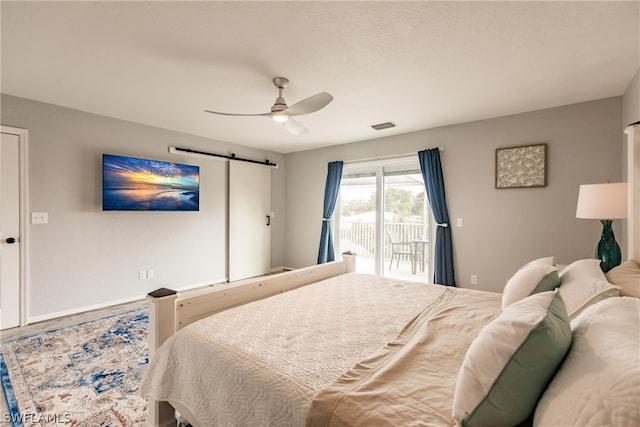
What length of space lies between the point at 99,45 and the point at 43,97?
1.70 metres

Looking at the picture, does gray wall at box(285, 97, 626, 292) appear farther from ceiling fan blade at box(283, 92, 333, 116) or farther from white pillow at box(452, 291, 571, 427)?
white pillow at box(452, 291, 571, 427)

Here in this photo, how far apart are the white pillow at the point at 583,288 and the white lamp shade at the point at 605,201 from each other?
2.54 feet

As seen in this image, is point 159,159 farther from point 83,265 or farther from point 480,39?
point 480,39

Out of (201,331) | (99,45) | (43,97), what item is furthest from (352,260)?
(43,97)

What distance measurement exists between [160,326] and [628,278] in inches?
99.3

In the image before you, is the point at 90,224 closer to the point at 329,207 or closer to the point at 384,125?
the point at 329,207

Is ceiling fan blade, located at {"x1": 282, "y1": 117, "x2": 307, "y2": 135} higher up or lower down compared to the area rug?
higher up

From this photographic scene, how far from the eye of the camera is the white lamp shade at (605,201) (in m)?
2.10

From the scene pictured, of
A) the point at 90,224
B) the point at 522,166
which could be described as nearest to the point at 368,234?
the point at 522,166

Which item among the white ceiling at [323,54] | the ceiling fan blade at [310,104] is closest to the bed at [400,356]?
the ceiling fan blade at [310,104]

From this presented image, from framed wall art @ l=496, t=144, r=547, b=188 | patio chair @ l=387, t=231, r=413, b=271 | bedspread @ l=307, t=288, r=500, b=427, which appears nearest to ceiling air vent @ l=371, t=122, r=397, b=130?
framed wall art @ l=496, t=144, r=547, b=188

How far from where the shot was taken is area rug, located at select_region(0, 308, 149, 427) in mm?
1807

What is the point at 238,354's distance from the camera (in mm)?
1295

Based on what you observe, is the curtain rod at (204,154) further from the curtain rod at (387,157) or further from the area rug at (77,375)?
the area rug at (77,375)
